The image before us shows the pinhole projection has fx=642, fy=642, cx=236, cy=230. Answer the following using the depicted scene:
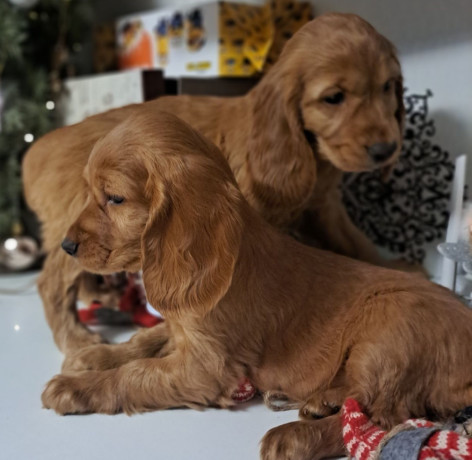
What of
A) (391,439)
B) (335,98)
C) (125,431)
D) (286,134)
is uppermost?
(335,98)

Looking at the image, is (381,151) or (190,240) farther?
(381,151)

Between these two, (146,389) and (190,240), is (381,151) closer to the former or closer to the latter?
(190,240)

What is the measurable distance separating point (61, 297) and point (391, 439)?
115 cm

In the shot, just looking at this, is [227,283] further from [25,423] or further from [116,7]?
[116,7]

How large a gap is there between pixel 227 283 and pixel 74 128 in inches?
36.2

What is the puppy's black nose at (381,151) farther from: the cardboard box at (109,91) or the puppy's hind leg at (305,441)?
the cardboard box at (109,91)

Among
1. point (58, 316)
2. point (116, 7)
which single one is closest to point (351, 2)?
point (58, 316)

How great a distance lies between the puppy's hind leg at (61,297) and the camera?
1955mm

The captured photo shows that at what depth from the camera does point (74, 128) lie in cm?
203

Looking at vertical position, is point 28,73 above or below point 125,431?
above

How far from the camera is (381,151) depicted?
5.73 feet

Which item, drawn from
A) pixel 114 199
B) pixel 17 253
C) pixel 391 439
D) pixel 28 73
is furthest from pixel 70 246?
pixel 28 73

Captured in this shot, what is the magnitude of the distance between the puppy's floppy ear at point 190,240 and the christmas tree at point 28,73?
72.7 inches

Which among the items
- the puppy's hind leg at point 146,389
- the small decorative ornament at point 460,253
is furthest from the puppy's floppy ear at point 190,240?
the small decorative ornament at point 460,253
